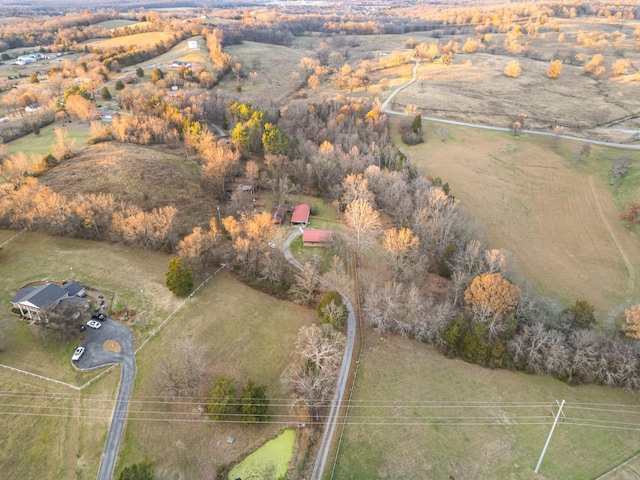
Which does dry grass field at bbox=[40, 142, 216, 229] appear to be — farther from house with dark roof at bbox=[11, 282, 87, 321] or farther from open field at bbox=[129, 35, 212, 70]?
open field at bbox=[129, 35, 212, 70]

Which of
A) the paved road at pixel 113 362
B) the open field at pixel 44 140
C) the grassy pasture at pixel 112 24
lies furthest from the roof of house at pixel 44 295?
the grassy pasture at pixel 112 24

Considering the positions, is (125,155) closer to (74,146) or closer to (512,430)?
(74,146)

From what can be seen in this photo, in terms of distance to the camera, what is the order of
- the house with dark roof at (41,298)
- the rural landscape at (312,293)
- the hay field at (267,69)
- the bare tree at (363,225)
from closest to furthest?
the rural landscape at (312,293), the house with dark roof at (41,298), the bare tree at (363,225), the hay field at (267,69)

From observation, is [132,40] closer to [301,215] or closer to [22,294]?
[301,215]

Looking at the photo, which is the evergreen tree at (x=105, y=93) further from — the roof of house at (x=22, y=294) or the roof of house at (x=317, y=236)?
the roof of house at (x=317, y=236)

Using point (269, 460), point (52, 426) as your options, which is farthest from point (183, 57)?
point (269, 460)

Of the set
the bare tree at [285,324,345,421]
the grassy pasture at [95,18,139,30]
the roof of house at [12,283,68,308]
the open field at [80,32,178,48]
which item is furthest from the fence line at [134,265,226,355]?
the grassy pasture at [95,18,139,30]
